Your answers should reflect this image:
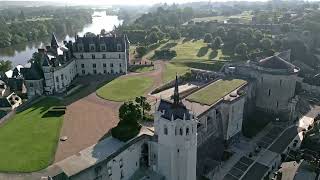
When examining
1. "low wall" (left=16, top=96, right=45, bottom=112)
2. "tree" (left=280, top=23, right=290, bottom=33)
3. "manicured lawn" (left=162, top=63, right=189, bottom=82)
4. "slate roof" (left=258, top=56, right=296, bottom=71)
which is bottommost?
"low wall" (left=16, top=96, right=45, bottom=112)

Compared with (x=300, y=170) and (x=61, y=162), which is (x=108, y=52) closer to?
(x=61, y=162)

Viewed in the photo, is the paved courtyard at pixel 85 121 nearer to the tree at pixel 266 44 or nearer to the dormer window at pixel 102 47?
the dormer window at pixel 102 47

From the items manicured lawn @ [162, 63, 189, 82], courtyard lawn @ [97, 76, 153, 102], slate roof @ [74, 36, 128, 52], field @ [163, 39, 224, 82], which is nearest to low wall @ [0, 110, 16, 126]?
courtyard lawn @ [97, 76, 153, 102]

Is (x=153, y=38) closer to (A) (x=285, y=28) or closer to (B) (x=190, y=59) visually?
(B) (x=190, y=59)

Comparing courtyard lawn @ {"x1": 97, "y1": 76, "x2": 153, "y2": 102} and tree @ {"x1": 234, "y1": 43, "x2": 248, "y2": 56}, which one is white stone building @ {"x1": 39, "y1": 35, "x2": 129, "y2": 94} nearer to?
courtyard lawn @ {"x1": 97, "y1": 76, "x2": 153, "y2": 102}

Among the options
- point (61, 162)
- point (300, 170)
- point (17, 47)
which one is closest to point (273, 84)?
point (300, 170)

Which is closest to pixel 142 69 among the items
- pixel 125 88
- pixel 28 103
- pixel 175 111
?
pixel 125 88

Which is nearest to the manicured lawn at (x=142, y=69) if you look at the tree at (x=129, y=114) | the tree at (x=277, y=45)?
the tree at (x=129, y=114)
